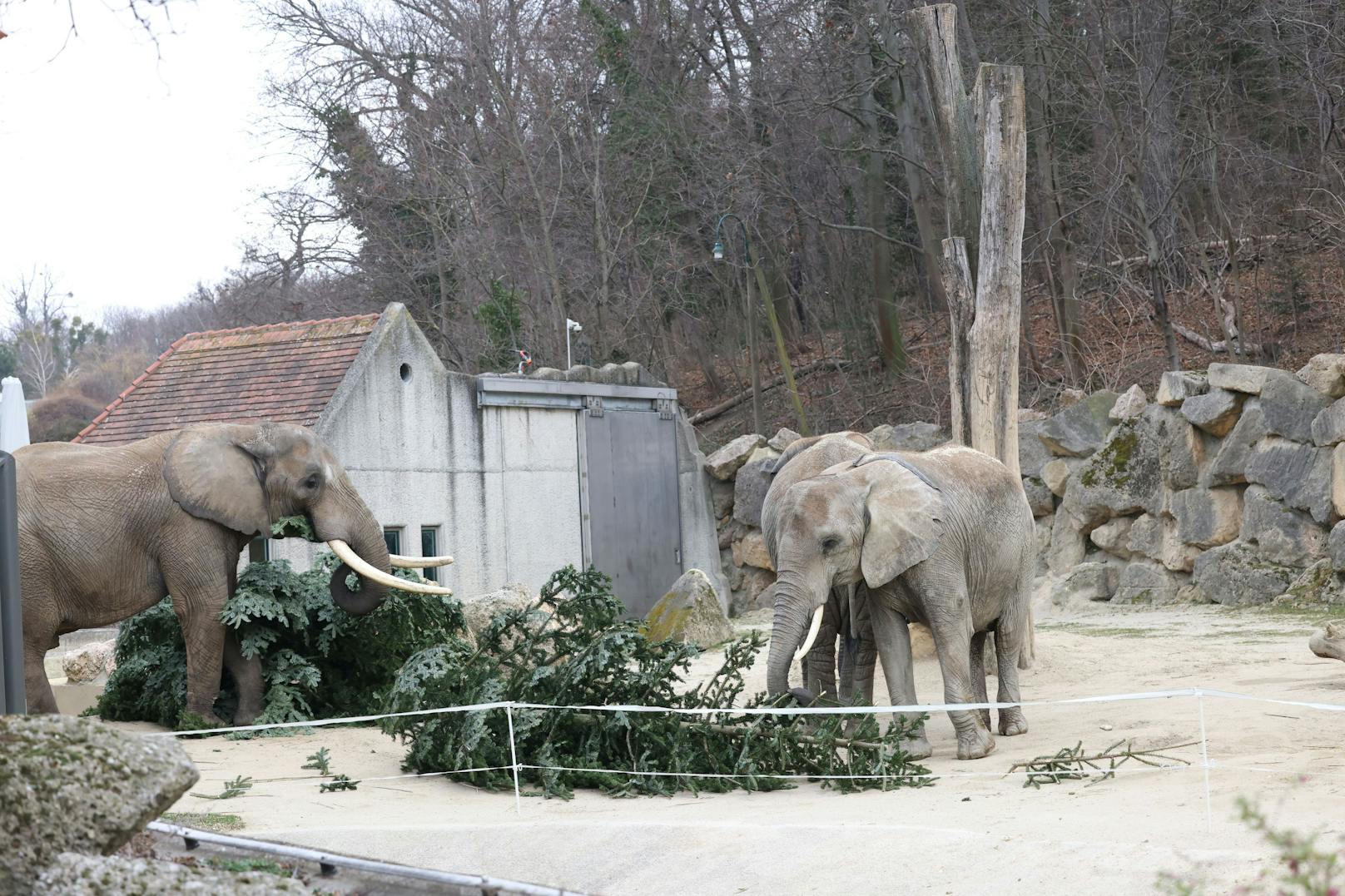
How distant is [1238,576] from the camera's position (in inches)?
695

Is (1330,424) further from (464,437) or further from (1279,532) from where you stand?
(464,437)

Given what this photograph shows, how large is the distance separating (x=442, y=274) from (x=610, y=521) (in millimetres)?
11352

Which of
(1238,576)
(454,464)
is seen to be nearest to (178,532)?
(454,464)

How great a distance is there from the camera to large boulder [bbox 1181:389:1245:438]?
18.0m

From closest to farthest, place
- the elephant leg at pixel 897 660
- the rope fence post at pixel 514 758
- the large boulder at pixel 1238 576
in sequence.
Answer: the rope fence post at pixel 514 758
the elephant leg at pixel 897 660
the large boulder at pixel 1238 576

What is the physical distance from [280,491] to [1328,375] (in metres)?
11.8

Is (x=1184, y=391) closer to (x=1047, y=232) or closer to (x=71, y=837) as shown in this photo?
(x=1047, y=232)

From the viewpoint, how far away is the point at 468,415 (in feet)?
59.3

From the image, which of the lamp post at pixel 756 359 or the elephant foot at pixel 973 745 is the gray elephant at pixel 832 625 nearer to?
the elephant foot at pixel 973 745

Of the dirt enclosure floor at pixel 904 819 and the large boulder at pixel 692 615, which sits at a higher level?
the large boulder at pixel 692 615

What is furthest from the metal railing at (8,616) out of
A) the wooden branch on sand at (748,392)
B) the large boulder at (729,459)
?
the wooden branch on sand at (748,392)

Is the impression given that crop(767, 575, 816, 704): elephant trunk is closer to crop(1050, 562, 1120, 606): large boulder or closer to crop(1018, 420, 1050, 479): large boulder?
crop(1050, 562, 1120, 606): large boulder

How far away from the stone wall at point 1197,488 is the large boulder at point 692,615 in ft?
13.7

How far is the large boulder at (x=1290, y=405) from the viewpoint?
17.4 meters
